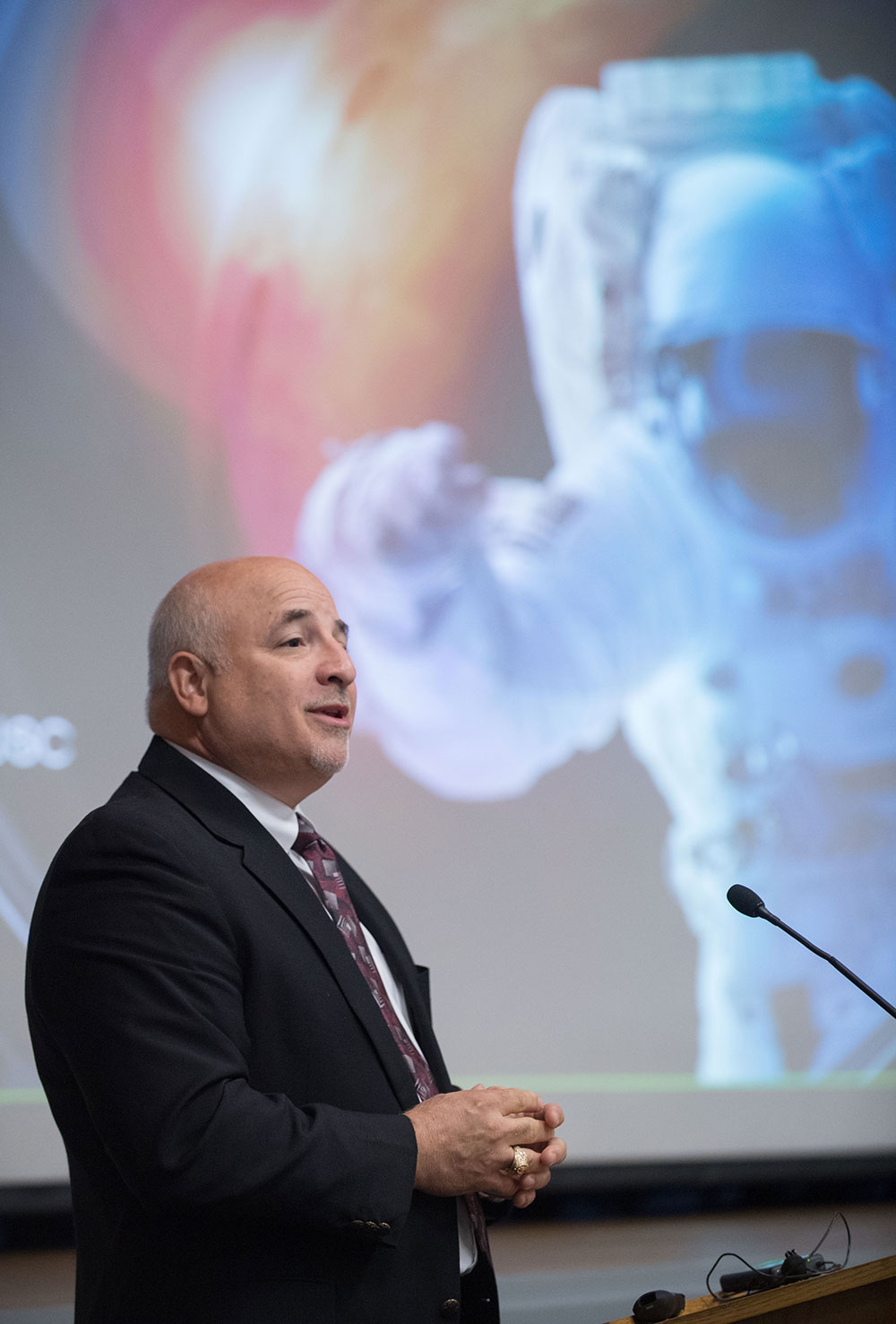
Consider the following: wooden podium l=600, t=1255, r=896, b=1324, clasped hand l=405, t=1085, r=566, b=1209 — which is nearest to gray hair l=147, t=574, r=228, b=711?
clasped hand l=405, t=1085, r=566, b=1209

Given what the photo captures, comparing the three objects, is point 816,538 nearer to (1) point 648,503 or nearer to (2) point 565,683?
(1) point 648,503

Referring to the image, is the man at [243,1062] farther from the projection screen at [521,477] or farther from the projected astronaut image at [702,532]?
the projected astronaut image at [702,532]

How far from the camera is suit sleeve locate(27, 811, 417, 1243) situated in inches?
53.6

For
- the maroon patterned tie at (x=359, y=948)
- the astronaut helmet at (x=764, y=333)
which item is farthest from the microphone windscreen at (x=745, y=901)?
the astronaut helmet at (x=764, y=333)

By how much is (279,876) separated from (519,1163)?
505mm

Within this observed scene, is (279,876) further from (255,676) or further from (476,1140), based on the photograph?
(476,1140)

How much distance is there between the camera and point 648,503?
3844 mm

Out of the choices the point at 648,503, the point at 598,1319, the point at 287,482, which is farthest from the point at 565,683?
the point at 598,1319

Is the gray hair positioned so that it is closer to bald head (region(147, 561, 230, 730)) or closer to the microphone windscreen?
bald head (region(147, 561, 230, 730))

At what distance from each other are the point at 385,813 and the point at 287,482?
1.05 metres

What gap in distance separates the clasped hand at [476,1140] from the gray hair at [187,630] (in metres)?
0.74

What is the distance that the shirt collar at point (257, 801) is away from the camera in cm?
179

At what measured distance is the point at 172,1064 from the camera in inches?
54.3

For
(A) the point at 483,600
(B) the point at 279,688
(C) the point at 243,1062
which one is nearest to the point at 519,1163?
(C) the point at 243,1062
